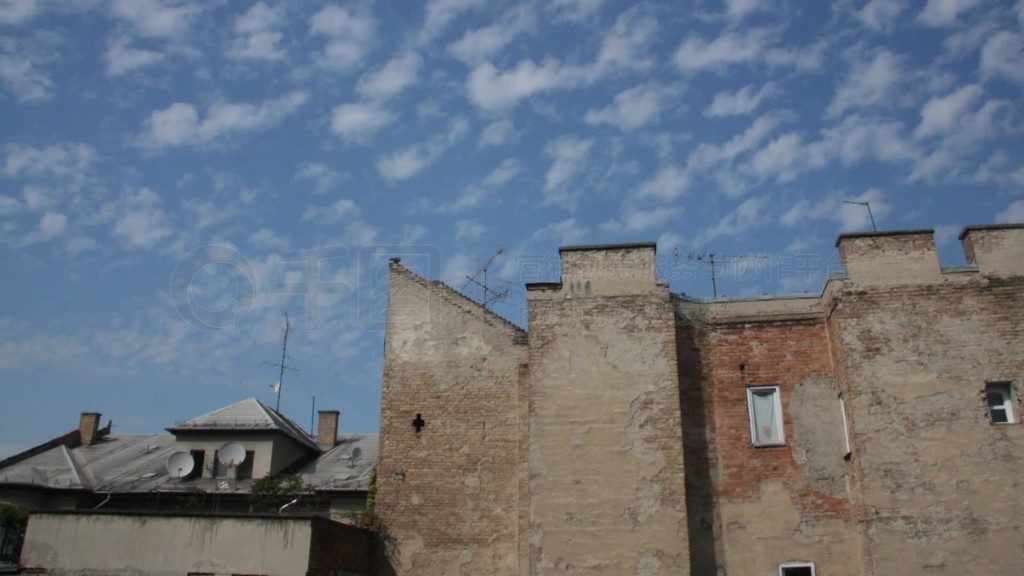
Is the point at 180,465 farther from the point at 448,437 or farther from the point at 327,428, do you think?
the point at 448,437

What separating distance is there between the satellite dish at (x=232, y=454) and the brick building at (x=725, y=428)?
757 centimetres

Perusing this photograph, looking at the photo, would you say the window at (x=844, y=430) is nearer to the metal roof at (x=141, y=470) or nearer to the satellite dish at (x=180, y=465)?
the metal roof at (x=141, y=470)

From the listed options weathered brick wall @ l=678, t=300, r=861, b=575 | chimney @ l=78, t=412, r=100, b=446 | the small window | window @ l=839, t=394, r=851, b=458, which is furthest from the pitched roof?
window @ l=839, t=394, r=851, b=458

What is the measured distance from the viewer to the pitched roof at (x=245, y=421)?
2564 centimetres

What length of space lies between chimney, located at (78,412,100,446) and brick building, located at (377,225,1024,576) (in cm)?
1625

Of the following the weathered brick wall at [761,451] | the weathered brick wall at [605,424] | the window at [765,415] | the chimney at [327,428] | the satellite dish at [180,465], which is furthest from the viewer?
the chimney at [327,428]

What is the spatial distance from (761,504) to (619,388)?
3.74 meters

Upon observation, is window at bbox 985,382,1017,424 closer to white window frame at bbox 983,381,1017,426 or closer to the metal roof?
white window frame at bbox 983,381,1017,426

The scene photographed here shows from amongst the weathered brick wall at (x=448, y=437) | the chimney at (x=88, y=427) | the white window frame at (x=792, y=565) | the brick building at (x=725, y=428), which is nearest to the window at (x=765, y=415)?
the brick building at (x=725, y=428)

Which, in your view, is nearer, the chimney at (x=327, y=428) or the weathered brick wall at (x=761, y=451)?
the weathered brick wall at (x=761, y=451)

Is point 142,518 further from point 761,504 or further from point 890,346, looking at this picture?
point 890,346

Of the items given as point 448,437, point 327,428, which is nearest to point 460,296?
point 448,437

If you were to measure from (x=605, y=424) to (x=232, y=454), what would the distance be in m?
12.9

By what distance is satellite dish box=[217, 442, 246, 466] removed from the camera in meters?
24.5
